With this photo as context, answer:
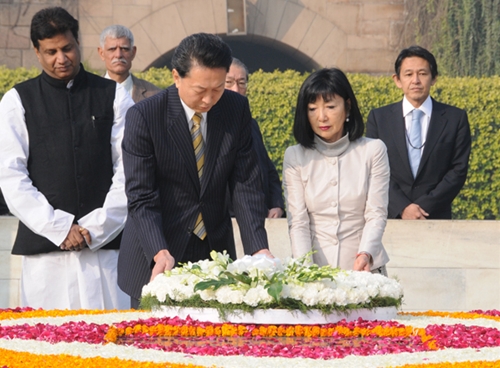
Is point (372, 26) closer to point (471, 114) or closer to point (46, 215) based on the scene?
point (471, 114)

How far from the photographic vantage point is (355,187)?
4992 millimetres

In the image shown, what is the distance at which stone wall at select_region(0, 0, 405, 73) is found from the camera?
1287 cm

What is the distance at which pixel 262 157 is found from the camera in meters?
7.25

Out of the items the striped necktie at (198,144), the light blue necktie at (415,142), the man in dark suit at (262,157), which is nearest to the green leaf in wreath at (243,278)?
the striped necktie at (198,144)

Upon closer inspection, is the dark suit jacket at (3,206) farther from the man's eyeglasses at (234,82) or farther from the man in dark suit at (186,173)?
the man in dark suit at (186,173)

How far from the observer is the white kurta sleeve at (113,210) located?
208 inches

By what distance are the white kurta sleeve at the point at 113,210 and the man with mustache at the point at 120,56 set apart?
5.97ft

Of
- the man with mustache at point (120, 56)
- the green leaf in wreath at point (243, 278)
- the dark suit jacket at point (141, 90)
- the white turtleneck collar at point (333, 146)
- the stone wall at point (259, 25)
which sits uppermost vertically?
the stone wall at point (259, 25)

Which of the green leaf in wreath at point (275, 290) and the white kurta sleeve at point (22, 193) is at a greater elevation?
the white kurta sleeve at point (22, 193)

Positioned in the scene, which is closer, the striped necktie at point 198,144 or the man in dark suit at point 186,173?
the man in dark suit at point 186,173

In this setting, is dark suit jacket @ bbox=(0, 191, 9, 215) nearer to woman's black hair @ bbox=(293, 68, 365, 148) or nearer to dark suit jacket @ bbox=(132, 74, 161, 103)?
dark suit jacket @ bbox=(132, 74, 161, 103)

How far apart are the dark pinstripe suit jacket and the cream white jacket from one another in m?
0.43

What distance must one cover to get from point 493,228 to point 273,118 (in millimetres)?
3539

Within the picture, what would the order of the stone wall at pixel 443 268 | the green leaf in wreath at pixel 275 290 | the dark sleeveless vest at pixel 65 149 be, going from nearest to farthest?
the green leaf in wreath at pixel 275 290 < the dark sleeveless vest at pixel 65 149 < the stone wall at pixel 443 268
